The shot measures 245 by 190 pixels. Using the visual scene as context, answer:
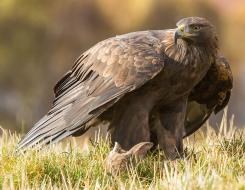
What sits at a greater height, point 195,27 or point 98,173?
point 195,27

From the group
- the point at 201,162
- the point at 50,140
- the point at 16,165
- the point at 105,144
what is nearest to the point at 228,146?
the point at 201,162

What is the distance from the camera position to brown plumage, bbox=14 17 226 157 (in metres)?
3.73

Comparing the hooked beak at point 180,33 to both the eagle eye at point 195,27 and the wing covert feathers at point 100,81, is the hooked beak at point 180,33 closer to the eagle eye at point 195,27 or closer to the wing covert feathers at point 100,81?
the eagle eye at point 195,27

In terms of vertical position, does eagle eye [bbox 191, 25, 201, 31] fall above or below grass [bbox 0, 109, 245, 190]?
above

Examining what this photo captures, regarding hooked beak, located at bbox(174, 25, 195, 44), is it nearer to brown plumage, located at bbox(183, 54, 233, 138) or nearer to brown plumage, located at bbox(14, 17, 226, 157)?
brown plumage, located at bbox(14, 17, 226, 157)

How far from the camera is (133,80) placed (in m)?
3.64

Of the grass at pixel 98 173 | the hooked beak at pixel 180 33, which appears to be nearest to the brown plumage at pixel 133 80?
the hooked beak at pixel 180 33

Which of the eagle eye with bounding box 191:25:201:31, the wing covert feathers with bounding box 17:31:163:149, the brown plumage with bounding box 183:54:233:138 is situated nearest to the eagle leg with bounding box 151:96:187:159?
the brown plumage with bounding box 183:54:233:138

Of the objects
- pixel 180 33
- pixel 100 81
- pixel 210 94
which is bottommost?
pixel 210 94

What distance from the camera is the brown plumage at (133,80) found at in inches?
147

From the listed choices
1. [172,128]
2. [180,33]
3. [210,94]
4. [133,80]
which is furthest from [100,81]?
[210,94]

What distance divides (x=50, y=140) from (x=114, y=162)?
2.71 feet

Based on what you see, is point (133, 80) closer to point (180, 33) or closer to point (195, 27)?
point (180, 33)

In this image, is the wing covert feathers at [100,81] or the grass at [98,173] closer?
the grass at [98,173]
